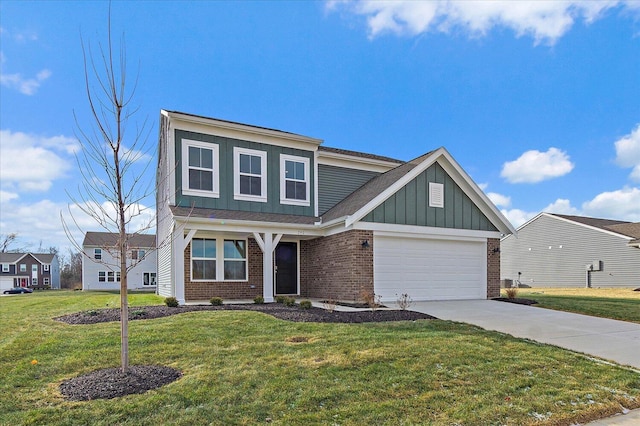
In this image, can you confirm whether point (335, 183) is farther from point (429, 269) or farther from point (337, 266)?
point (429, 269)

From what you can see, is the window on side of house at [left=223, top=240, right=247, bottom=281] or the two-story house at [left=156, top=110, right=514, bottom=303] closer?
the two-story house at [left=156, top=110, right=514, bottom=303]

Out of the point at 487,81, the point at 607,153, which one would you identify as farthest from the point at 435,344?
the point at 607,153

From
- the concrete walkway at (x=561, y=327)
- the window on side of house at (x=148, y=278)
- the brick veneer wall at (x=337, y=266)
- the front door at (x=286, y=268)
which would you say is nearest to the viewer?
the concrete walkway at (x=561, y=327)

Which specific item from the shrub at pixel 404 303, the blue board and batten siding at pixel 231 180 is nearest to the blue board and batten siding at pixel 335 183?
the blue board and batten siding at pixel 231 180

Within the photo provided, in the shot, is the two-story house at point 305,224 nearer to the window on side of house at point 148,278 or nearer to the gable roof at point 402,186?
the gable roof at point 402,186

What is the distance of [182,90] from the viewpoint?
11602mm

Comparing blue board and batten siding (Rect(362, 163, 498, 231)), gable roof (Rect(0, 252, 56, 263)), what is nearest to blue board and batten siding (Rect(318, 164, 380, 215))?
blue board and batten siding (Rect(362, 163, 498, 231))

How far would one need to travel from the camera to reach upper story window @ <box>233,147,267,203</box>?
13.8 m

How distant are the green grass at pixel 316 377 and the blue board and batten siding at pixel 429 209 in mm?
5795

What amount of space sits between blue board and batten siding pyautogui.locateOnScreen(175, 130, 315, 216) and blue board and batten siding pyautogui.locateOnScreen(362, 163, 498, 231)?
329 centimetres

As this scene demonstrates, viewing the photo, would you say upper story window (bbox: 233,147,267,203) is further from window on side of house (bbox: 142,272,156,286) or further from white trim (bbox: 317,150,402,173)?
window on side of house (bbox: 142,272,156,286)

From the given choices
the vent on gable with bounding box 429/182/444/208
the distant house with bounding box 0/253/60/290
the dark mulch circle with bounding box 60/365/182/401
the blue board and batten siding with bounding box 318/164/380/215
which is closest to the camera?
the dark mulch circle with bounding box 60/365/182/401

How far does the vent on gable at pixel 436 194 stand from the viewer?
45.3 ft

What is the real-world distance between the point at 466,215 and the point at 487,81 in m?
6.32
